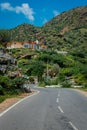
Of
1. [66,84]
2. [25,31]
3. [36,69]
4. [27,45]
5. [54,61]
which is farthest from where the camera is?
[25,31]

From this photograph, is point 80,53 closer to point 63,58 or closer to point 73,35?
point 63,58

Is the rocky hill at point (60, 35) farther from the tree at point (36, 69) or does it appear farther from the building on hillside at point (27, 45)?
the tree at point (36, 69)

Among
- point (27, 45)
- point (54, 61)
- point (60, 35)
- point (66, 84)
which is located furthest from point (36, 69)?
point (60, 35)

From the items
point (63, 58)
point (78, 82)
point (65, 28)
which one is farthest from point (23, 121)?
point (65, 28)

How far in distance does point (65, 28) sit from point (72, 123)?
17534 centimetres

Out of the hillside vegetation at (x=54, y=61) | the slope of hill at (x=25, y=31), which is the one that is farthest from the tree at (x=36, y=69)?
the slope of hill at (x=25, y=31)

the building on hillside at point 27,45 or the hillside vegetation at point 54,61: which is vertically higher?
the building on hillside at point 27,45

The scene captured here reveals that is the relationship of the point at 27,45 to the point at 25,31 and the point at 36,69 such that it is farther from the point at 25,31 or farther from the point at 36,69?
the point at 25,31

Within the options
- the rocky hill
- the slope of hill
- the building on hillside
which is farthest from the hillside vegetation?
the slope of hill

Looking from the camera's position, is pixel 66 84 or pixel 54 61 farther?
pixel 54 61

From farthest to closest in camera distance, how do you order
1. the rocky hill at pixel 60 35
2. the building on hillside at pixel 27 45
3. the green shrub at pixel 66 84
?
1. the rocky hill at pixel 60 35
2. the building on hillside at pixel 27 45
3. the green shrub at pixel 66 84

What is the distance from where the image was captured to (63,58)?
97.4 m

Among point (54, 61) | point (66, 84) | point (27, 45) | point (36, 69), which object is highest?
point (27, 45)

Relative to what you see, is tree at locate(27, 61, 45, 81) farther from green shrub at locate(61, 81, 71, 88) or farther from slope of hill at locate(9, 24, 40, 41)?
slope of hill at locate(9, 24, 40, 41)
